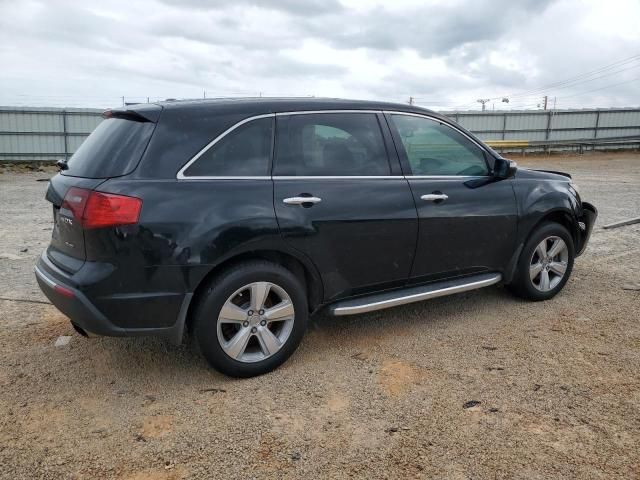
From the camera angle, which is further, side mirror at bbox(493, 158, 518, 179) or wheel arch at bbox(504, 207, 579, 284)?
wheel arch at bbox(504, 207, 579, 284)

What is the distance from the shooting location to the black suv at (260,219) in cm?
306

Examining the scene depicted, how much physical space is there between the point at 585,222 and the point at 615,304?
831mm

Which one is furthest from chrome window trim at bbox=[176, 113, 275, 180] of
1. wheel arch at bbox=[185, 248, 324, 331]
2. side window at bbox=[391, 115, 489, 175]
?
side window at bbox=[391, 115, 489, 175]

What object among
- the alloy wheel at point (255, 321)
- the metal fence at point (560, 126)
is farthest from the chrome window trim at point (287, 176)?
the metal fence at point (560, 126)

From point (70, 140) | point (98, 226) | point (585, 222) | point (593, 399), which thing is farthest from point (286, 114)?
point (70, 140)

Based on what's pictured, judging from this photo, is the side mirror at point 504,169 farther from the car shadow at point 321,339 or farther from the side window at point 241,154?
the side window at point 241,154

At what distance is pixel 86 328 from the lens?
3.11 m

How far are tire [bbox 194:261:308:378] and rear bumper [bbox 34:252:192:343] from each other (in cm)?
12

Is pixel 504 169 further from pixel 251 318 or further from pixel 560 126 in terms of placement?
pixel 560 126

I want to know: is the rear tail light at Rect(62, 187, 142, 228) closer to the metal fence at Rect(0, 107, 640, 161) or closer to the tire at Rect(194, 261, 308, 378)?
the tire at Rect(194, 261, 308, 378)

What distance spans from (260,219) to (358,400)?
121cm

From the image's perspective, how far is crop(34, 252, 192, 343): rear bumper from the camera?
304cm

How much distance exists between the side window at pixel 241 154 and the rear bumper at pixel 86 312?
0.76m

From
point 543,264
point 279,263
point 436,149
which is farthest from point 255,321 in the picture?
point 543,264
